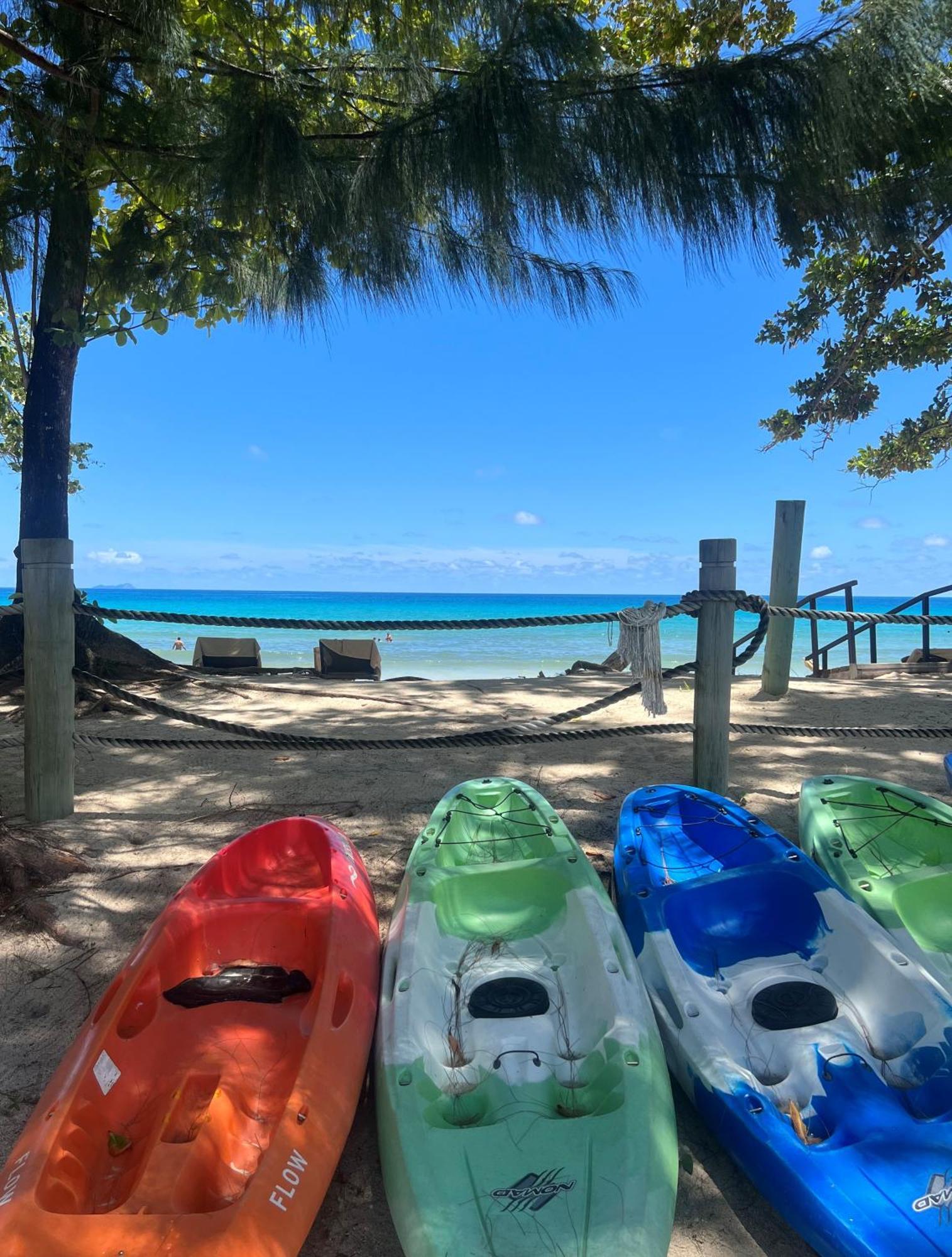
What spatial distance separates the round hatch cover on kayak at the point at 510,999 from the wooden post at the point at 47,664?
232 centimetres

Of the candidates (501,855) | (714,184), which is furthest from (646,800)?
(714,184)

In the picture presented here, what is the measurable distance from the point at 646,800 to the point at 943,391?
25.7ft

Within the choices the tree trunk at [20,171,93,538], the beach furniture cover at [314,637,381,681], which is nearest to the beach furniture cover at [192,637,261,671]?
the beach furniture cover at [314,637,381,681]

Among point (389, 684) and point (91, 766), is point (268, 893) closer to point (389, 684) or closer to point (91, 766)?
point (91, 766)

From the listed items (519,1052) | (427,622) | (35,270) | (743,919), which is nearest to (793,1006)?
(743,919)

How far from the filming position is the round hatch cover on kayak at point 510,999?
2.01 metres

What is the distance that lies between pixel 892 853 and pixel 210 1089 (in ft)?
8.49

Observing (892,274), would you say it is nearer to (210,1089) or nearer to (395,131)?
(395,131)

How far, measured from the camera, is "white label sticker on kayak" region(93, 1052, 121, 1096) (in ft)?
5.54

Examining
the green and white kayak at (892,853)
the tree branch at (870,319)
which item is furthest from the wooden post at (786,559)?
the green and white kayak at (892,853)

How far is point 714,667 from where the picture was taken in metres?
3.48

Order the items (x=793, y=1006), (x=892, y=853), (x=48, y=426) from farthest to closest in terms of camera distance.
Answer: (x=48, y=426) → (x=892, y=853) → (x=793, y=1006)

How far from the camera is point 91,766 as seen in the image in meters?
4.55

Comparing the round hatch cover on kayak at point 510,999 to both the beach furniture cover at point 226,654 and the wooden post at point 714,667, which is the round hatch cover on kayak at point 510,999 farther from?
the beach furniture cover at point 226,654
